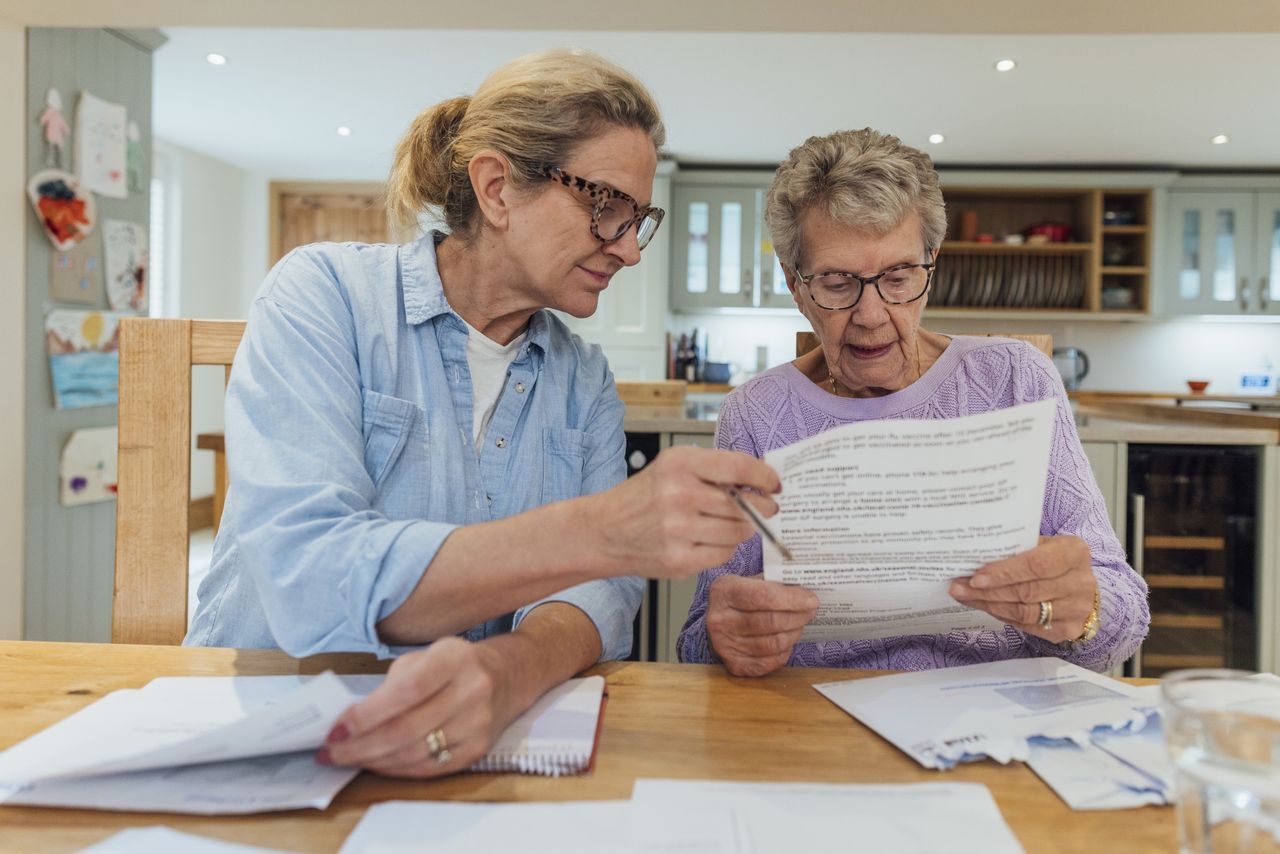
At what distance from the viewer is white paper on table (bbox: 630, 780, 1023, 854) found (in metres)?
0.59

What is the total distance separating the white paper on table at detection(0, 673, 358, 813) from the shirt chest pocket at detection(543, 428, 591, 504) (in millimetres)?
532

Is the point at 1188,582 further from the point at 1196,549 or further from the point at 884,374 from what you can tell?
the point at 884,374

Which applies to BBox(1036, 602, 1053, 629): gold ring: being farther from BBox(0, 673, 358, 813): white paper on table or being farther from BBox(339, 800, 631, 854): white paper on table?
BBox(0, 673, 358, 813): white paper on table

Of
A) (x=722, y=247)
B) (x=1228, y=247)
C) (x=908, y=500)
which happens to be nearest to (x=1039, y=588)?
(x=908, y=500)

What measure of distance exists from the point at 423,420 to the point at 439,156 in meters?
0.39

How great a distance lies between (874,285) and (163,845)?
3.32ft

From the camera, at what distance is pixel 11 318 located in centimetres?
281

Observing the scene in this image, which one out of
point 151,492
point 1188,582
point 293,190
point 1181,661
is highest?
point 293,190

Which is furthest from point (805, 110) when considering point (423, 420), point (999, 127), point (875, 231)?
point (423, 420)

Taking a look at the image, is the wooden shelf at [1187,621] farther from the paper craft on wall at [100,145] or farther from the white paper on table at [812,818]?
the paper craft on wall at [100,145]

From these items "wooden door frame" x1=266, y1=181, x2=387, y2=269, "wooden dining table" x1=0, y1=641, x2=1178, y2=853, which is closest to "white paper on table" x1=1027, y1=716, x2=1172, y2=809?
"wooden dining table" x1=0, y1=641, x2=1178, y2=853

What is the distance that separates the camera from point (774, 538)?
81 centimetres

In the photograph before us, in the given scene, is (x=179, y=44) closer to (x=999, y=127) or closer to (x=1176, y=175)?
(x=999, y=127)

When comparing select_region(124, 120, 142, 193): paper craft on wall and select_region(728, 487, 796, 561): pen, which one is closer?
select_region(728, 487, 796, 561): pen
